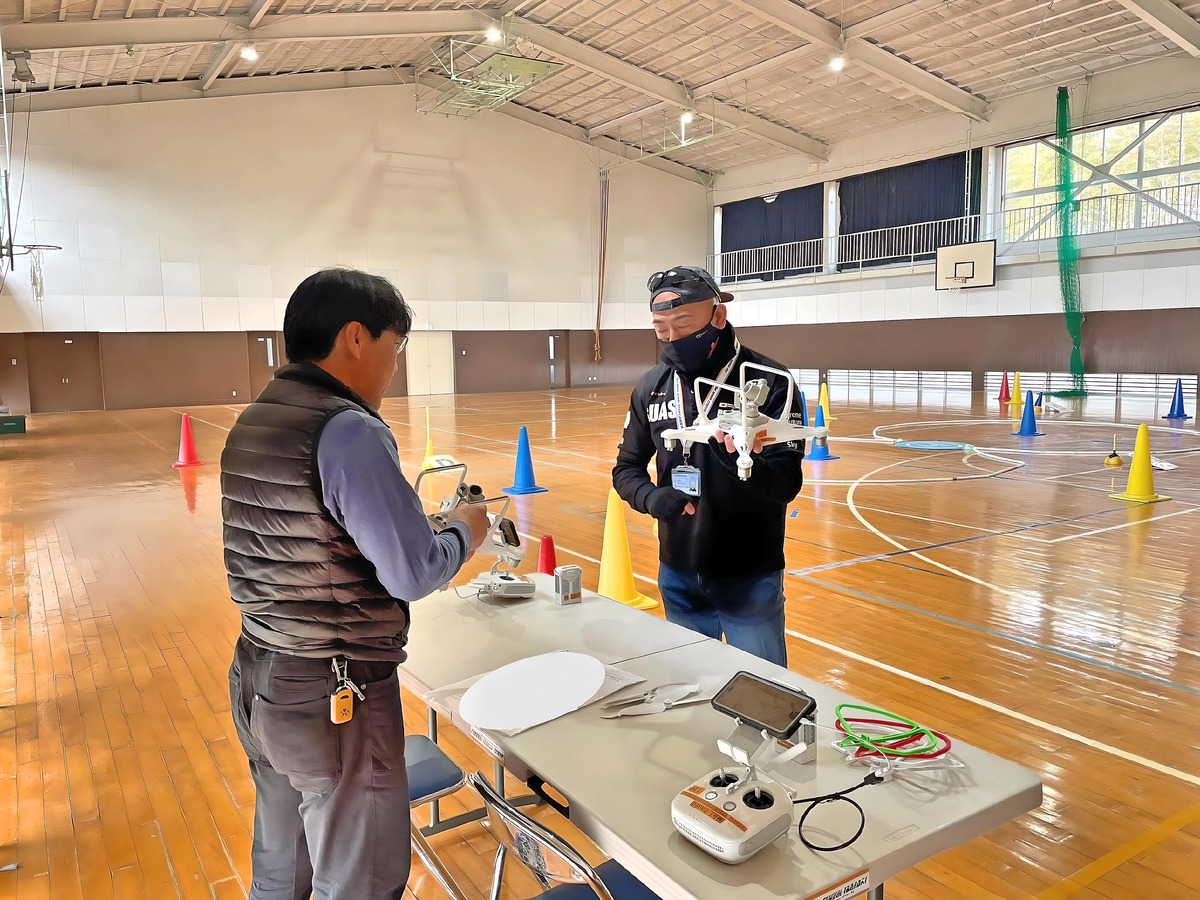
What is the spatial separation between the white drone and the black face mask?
135mm

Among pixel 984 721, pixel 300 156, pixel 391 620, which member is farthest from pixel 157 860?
pixel 300 156

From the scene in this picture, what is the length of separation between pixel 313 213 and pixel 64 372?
23.5ft

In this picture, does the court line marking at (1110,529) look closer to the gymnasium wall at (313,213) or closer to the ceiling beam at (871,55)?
the ceiling beam at (871,55)

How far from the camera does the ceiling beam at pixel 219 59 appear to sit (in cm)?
1667

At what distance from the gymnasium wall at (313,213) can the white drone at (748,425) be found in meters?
21.2

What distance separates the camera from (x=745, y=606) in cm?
272

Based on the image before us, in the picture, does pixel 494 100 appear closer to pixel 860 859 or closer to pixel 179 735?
pixel 179 735

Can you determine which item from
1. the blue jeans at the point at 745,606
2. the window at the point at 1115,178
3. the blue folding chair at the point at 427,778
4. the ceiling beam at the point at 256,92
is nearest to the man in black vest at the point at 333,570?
the blue folding chair at the point at 427,778

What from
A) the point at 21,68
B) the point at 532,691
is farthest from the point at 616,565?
the point at 21,68

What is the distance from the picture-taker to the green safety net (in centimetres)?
1806

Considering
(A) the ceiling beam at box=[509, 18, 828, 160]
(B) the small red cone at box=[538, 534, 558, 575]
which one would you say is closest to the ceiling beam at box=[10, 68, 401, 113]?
(A) the ceiling beam at box=[509, 18, 828, 160]

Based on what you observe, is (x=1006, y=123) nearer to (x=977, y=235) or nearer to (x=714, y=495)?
(x=977, y=235)

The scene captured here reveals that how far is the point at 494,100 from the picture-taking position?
22.2 meters

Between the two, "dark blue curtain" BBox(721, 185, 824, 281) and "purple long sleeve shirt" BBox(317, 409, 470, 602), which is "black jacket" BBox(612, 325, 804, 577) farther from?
"dark blue curtain" BBox(721, 185, 824, 281)
